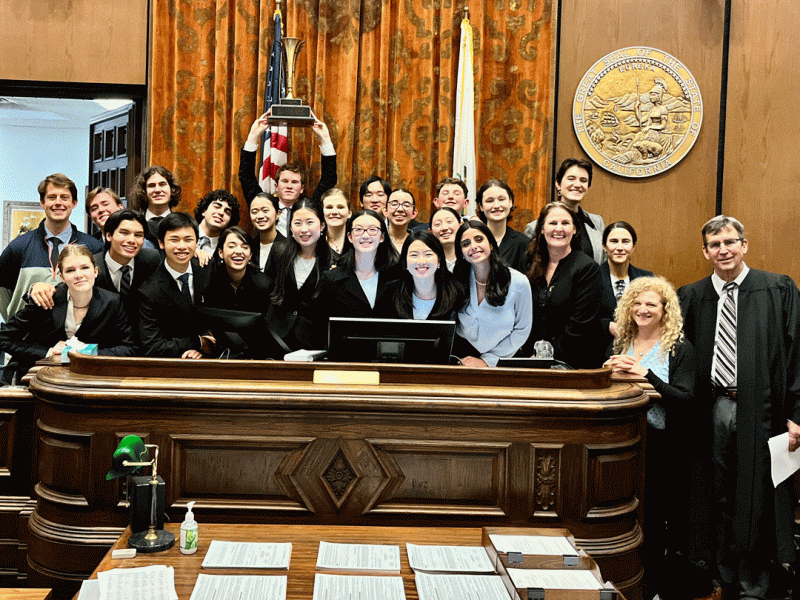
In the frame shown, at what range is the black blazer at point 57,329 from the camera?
3.48m

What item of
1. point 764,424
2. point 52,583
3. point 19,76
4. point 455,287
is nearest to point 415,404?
point 455,287

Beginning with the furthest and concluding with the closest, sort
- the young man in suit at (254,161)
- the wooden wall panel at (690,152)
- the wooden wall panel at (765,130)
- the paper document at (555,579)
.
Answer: the wooden wall panel at (690,152), the wooden wall panel at (765,130), the young man in suit at (254,161), the paper document at (555,579)

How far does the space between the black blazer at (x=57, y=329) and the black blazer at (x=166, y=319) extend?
0.11 m

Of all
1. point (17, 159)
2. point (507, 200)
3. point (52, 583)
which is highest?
point (17, 159)

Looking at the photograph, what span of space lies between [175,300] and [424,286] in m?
1.18

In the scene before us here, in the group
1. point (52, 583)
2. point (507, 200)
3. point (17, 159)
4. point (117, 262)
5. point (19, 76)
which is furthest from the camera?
point (17, 159)

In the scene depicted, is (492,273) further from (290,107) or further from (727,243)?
(290,107)

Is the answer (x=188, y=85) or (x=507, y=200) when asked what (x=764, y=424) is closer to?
(x=507, y=200)

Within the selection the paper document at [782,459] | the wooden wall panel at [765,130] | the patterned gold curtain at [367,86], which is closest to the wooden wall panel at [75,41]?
the patterned gold curtain at [367,86]

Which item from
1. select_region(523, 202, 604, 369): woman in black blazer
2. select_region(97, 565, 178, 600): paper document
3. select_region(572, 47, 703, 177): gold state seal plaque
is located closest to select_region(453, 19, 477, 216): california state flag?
select_region(572, 47, 703, 177): gold state seal plaque

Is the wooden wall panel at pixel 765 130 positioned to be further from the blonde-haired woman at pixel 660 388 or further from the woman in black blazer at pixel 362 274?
the woman in black blazer at pixel 362 274

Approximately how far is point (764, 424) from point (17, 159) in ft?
31.7

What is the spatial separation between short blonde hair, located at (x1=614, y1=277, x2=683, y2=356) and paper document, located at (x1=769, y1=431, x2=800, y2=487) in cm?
61

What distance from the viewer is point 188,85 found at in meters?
5.72
